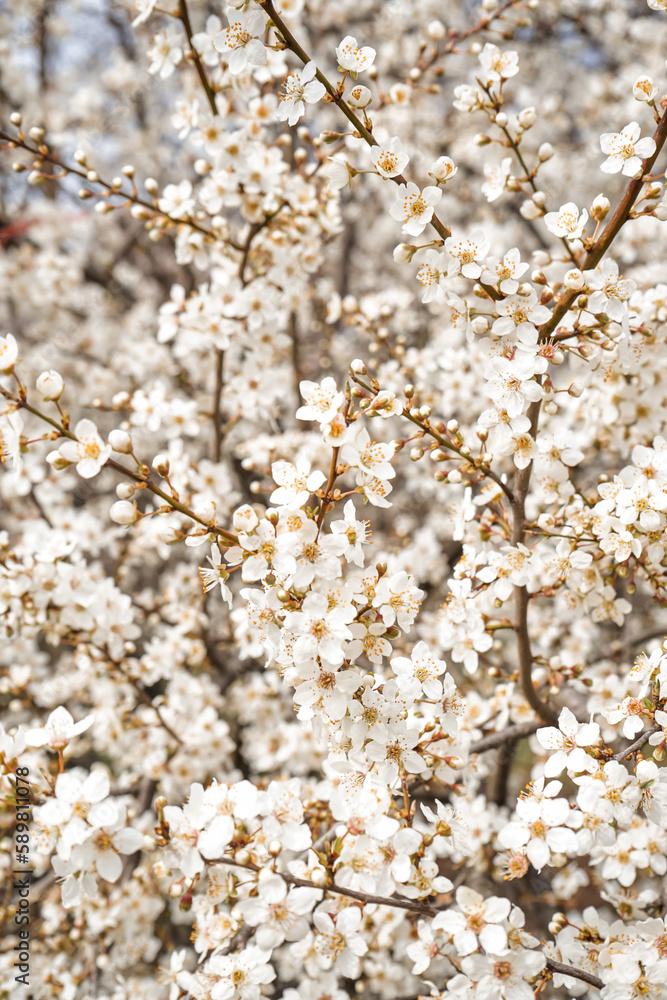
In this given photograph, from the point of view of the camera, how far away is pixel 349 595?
5.24 feet

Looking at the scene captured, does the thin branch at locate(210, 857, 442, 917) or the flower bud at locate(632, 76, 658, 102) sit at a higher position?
the flower bud at locate(632, 76, 658, 102)

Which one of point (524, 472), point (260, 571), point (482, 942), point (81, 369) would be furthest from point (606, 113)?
point (482, 942)

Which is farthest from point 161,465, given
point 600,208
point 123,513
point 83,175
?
point 83,175

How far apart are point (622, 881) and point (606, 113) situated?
631cm

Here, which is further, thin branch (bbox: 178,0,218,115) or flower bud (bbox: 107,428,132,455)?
thin branch (bbox: 178,0,218,115)

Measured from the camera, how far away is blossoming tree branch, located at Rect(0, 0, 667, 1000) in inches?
67.0

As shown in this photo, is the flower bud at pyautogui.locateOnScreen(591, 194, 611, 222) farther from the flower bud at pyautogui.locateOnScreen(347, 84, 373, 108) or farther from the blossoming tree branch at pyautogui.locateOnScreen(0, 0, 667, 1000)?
the flower bud at pyautogui.locateOnScreen(347, 84, 373, 108)

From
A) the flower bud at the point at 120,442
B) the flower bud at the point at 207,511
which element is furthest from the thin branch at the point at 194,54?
the flower bud at the point at 207,511

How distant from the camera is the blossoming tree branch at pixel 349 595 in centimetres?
170

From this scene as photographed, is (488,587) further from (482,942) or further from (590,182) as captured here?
(590,182)

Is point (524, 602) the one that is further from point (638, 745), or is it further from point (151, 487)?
point (151, 487)

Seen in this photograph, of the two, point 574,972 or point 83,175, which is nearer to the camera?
point 574,972

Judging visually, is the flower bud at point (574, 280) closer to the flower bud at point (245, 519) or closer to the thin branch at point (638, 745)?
the flower bud at point (245, 519)

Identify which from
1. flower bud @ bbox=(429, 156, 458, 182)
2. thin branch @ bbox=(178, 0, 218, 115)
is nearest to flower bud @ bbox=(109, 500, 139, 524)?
flower bud @ bbox=(429, 156, 458, 182)
